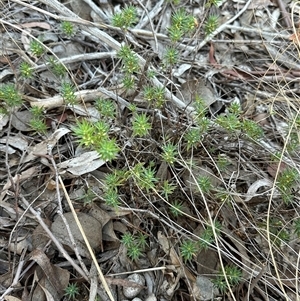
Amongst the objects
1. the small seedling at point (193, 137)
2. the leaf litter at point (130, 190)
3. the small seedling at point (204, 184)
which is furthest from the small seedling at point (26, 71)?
the small seedling at point (204, 184)

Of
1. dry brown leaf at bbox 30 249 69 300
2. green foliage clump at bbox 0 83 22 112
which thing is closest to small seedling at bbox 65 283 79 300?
dry brown leaf at bbox 30 249 69 300

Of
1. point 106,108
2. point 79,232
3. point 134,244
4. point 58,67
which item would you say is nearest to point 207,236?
point 134,244

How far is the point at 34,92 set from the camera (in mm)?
1851

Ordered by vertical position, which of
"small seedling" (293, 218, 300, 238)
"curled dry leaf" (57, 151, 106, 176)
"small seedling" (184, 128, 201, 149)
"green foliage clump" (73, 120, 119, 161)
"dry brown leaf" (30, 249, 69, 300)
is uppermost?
"green foliage clump" (73, 120, 119, 161)

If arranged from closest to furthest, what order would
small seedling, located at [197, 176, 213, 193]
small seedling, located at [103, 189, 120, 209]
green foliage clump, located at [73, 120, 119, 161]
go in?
green foliage clump, located at [73, 120, 119, 161], small seedling, located at [103, 189, 120, 209], small seedling, located at [197, 176, 213, 193]

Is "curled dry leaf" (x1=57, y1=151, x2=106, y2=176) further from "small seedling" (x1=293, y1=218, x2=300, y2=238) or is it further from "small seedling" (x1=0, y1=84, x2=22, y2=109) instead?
"small seedling" (x1=293, y1=218, x2=300, y2=238)

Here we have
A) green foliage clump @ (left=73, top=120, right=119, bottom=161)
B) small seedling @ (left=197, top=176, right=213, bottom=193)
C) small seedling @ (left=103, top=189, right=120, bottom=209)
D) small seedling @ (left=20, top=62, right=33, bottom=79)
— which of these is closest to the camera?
green foliage clump @ (left=73, top=120, right=119, bottom=161)

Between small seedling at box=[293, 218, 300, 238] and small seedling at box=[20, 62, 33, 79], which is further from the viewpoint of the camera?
small seedling at box=[20, 62, 33, 79]

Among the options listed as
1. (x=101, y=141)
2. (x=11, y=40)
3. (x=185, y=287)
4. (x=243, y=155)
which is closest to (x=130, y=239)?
(x=185, y=287)

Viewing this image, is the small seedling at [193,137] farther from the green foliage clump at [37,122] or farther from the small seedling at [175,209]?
the green foliage clump at [37,122]

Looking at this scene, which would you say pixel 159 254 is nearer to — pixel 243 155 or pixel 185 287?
pixel 185 287

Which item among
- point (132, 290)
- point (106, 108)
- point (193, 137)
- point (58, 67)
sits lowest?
point (132, 290)

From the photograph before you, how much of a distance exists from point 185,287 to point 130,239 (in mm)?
264

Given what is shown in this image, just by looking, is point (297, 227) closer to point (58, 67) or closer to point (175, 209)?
point (175, 209)
